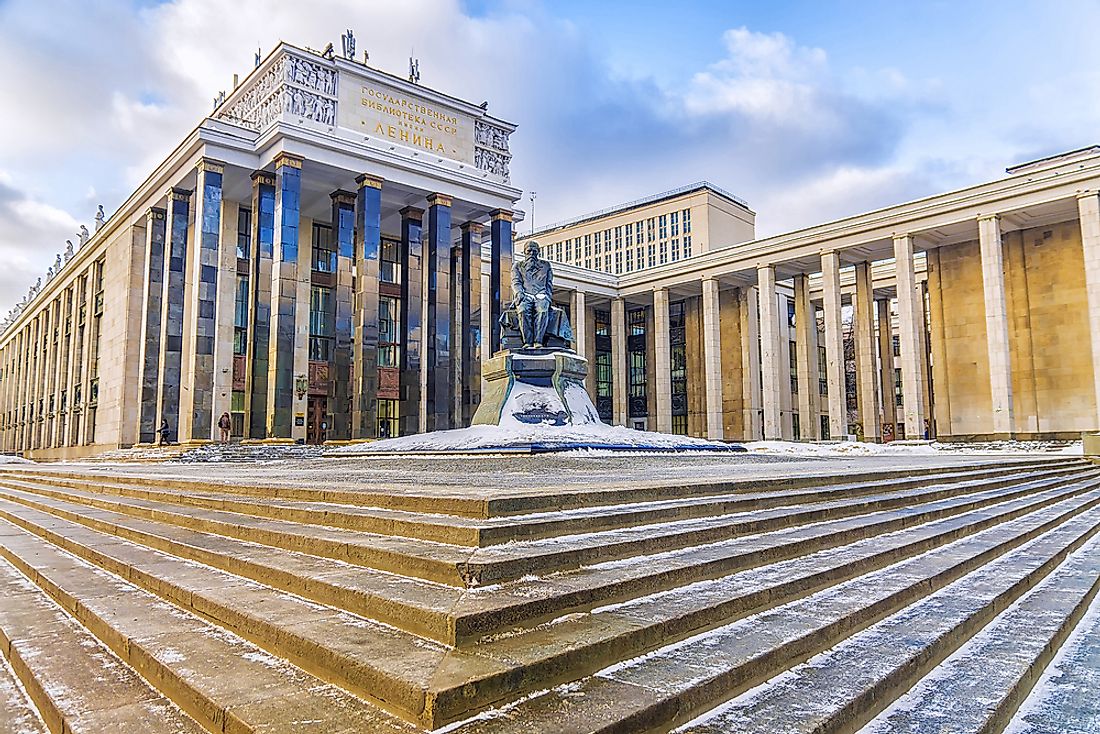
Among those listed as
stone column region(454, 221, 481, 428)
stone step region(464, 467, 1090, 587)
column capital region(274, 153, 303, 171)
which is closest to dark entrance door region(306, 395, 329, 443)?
stone column region(454, 221, 481, 428)

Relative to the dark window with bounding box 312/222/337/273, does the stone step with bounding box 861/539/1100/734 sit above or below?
below

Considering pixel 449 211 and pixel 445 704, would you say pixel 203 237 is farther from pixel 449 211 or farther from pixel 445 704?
pixel 445 704

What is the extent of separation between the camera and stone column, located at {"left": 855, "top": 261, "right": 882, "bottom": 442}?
35156 mm

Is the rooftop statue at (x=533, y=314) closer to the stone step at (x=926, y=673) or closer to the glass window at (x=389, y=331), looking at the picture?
the stone step at (x=926, y=673)

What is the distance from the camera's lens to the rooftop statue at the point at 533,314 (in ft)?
60.3

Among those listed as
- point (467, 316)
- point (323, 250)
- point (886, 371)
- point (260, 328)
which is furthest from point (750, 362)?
point (260, 328)

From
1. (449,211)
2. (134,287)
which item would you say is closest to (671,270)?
(449,211)

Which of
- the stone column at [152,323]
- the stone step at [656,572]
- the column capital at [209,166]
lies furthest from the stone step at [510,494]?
the stone column at [152,323]

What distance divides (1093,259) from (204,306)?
34.8m

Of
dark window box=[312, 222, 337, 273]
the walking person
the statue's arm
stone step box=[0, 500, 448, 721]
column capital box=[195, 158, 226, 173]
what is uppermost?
column capital box=[195, 158, 226, 173]

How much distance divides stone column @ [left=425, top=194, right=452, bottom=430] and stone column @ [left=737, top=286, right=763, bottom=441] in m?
19.6

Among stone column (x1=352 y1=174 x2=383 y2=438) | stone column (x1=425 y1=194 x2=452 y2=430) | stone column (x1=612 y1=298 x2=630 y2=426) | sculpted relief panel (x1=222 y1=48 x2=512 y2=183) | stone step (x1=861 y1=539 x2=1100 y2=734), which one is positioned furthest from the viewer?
stone column (x1=612 y1=298 x2=630 y2=426)

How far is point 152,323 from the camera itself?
30969mm

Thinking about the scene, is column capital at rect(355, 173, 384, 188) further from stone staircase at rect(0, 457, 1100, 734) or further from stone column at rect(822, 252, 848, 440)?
stone staircase at rect(0, 457, 1100, 734)
